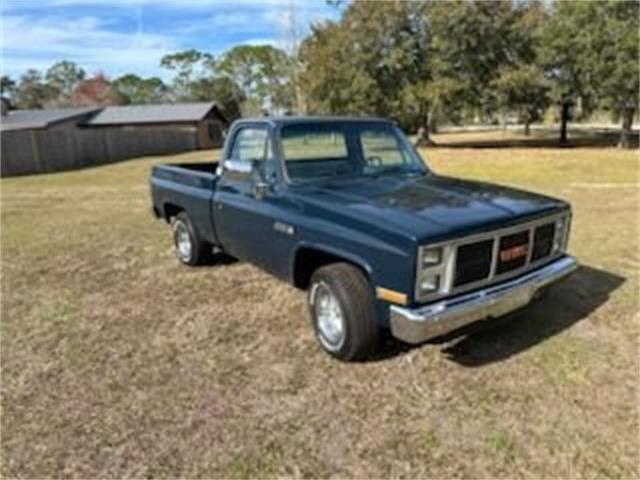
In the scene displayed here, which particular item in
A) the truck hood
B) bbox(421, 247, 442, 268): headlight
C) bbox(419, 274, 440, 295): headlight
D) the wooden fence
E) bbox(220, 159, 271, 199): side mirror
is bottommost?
the wooden fence

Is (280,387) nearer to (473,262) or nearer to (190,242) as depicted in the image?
(473,262)

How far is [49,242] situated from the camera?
9.91 m

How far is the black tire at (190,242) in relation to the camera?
23.9 ft

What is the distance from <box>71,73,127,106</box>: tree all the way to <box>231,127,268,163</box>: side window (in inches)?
3288

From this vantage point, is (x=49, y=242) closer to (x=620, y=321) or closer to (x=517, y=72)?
(x=620, y=321)

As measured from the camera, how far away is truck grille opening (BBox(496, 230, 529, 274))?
451 centimetres

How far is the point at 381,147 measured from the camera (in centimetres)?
590

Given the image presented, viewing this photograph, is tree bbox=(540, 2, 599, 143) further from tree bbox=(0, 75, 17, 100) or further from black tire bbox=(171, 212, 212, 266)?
tree bbox=(0, 75, 17, 100)

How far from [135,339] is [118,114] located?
155 ft

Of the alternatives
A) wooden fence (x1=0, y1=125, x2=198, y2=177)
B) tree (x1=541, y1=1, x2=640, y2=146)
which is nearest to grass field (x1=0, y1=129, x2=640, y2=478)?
wooden fence (x1=0, y1=125, x2=198, y2=177)

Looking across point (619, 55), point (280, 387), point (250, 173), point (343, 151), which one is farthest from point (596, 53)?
point (280, 387)

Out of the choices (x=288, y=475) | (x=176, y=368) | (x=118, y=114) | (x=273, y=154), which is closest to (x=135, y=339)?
(x=176, y=368)

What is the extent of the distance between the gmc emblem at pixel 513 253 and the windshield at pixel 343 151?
1496 millimetres

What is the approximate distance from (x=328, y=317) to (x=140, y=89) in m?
97.2
